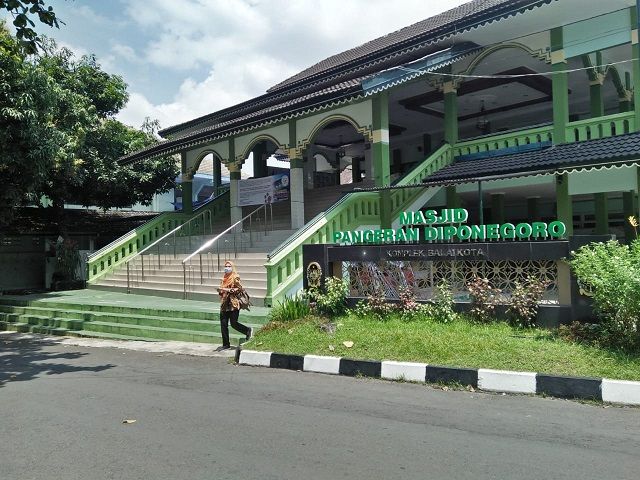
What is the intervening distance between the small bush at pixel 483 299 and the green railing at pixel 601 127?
20.7 ft

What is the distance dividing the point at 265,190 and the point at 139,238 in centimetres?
466

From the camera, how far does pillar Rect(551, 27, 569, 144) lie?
12320 mm

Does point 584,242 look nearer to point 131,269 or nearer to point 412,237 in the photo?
point 412,237

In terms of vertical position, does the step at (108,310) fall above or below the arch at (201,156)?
below

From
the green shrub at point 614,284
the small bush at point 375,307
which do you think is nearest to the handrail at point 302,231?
the small bush at point 375,307

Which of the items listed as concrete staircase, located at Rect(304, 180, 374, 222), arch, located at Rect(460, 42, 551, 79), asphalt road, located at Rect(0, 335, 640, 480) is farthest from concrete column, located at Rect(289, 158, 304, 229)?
asphalt road, located at Rect(0, 335, 640, 480)

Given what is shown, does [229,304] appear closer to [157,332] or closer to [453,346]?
[157,332]

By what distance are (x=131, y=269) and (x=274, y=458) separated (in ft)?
43.1

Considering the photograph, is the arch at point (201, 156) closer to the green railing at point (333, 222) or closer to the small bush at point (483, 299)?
the green railing at point (333, 222)

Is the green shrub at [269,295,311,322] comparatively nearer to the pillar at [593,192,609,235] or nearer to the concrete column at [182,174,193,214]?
the pillar at [593,192,609,235]

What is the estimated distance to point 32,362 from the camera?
8.16 meters

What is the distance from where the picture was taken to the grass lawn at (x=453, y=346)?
5980 mm

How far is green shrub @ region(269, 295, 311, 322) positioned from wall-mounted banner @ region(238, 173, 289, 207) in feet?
24.5

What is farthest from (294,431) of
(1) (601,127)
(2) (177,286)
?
(1) (601,127)
